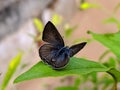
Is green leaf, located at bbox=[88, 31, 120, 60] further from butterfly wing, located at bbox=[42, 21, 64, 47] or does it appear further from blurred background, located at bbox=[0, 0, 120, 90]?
blurred background, located at bbox=[0, 0, 120, 90]

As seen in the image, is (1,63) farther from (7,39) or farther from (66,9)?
(66,9)

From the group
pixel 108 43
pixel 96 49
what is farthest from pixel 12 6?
pixel 108 43

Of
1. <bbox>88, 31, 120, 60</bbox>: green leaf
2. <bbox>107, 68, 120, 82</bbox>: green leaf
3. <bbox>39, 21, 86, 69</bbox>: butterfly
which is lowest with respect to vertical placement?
<bbox>107, 68, 120, 82</bbox>: green leaf

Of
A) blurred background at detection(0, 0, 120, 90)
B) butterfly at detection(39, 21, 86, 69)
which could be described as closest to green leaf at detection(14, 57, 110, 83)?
butterfly at detection(39, 21, 86, 69)

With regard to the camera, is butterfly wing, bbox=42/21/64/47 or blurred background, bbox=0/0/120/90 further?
blurred background, bbox=0/0/120/90

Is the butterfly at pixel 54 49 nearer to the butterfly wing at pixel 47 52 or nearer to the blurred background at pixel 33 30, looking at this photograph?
the butterfly wing at pixel 47 52

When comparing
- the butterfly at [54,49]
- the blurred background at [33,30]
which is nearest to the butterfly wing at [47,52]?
the butterfly at [54,49]

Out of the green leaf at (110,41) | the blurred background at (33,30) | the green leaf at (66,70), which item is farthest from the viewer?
the blurred background at (33,30)
